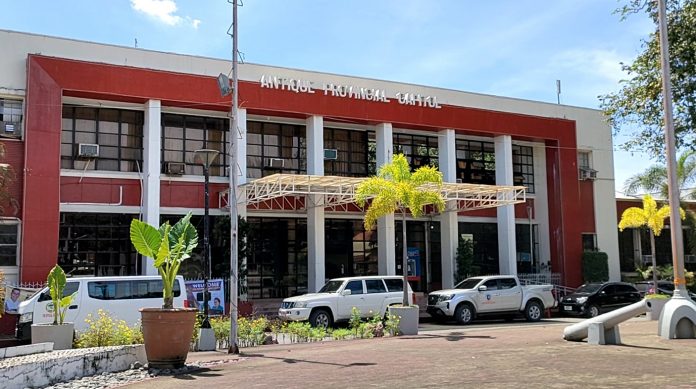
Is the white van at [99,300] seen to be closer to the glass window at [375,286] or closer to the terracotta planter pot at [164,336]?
the glass window at [375,286]

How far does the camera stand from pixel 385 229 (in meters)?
28.2

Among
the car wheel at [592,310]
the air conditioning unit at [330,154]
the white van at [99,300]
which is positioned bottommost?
the car wheel at [592,310]

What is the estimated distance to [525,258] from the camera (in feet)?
110

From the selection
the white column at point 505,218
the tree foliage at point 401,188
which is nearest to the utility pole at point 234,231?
the tree foliage at point 401,188

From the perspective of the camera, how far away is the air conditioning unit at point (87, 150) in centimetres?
2344

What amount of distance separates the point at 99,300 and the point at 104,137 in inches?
328

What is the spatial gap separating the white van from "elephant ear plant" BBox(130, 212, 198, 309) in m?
6.18

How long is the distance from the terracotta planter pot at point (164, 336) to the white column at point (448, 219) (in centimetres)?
1913

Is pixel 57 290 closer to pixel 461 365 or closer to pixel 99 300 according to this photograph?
pixel 99 300

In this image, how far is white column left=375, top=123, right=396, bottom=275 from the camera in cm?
2794

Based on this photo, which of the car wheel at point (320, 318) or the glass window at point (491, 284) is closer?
the car wheel at point (320, 318)

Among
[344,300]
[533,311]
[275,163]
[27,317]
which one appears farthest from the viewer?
[275,163]

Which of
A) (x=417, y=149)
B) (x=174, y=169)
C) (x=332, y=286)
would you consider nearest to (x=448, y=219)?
(x=417, y=149)

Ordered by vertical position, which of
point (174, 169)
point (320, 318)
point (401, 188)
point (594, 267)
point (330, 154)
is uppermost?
point (330, 154)
